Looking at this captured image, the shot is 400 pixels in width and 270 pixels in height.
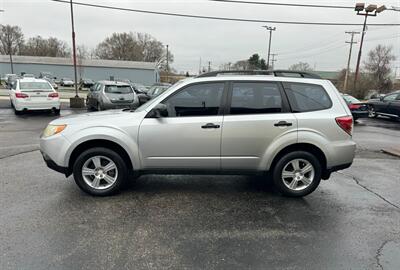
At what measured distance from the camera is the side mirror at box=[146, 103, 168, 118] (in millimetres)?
4184

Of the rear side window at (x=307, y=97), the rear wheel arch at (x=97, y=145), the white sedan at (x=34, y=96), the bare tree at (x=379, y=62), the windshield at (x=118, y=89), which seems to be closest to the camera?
the rear wheel arch at (x=97, y=145)

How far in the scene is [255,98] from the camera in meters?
4.35

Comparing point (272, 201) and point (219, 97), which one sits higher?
point (219, 97)

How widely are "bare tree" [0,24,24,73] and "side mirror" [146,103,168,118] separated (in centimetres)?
7848

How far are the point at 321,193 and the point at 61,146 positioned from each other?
13.3 feet

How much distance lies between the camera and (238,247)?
3166 millimetres

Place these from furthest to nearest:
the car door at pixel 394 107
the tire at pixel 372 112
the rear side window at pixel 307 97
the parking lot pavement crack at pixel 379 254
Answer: the tire at pixel 372 112 < the car door at pixel 394 107 < the rear side window at pixel 307 97 < the parking lot pavement crack at pixel 379 254

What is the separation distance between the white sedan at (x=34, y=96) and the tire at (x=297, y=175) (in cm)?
1162

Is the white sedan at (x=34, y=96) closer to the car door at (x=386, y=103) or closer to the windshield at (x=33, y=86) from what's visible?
the windshield at (x=33, y=86)

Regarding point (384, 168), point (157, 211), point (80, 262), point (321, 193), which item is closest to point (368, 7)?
point (384, 168)

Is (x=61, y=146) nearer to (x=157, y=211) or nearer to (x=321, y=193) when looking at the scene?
(x=157, y=211)

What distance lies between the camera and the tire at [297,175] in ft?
14.4

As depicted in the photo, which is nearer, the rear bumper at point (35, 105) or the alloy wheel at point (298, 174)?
the alloy wheel at point (298, 174)

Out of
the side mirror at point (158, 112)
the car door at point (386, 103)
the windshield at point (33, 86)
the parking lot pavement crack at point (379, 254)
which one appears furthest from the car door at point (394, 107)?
the windshield at point (33, 86)
